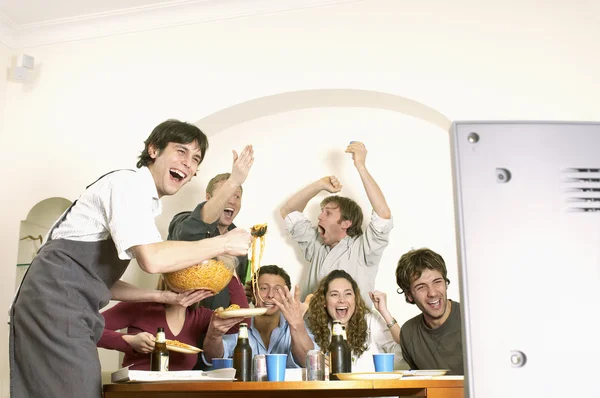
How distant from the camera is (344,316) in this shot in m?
3.10

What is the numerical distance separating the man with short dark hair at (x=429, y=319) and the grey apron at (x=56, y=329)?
1.62m

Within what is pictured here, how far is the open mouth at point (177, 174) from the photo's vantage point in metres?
2.23

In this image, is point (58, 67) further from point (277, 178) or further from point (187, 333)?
point (187, 333)

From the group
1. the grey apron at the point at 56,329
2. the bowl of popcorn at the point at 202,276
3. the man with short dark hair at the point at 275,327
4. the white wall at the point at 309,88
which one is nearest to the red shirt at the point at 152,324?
the man with short dark hair at the point at 275,327

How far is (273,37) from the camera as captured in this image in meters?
3.48

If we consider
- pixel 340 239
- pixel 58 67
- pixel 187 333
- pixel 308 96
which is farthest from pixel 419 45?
pixel 58 67

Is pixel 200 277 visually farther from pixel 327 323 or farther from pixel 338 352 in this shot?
pixel 327 323

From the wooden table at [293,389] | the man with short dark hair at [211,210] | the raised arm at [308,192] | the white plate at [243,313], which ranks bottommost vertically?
the wooden table at [293,389]

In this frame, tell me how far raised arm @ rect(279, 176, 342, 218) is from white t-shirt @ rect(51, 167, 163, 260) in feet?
6.19

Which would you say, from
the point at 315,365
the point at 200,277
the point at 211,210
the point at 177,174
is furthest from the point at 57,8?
the point at 315,365

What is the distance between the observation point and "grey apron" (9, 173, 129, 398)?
5.57ft

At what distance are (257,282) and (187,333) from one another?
568 millimetres

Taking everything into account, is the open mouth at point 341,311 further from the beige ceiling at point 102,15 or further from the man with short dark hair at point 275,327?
the beige ceiling at point 102,15

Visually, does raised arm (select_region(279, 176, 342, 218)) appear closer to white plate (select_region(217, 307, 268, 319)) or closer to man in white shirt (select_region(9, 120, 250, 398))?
white plate (select_region(217, 307, 268, 319))
